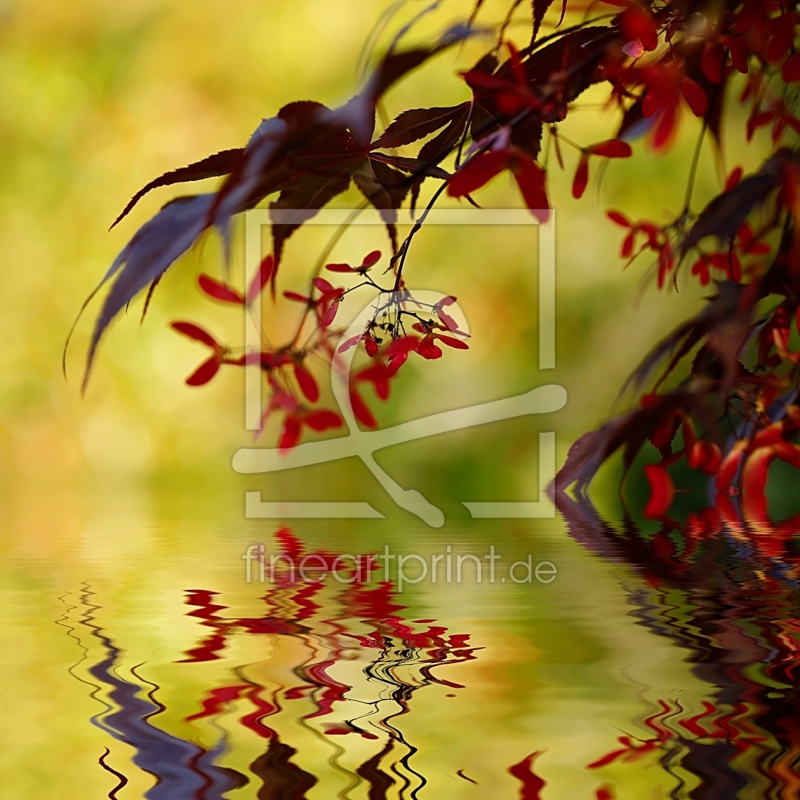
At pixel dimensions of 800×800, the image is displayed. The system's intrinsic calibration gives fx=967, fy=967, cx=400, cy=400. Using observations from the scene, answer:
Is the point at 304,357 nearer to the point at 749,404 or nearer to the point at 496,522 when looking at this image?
the point at 749,404

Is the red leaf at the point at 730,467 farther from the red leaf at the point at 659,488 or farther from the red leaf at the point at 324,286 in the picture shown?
the red leaf at the point at 324,286

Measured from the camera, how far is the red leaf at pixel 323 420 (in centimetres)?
25

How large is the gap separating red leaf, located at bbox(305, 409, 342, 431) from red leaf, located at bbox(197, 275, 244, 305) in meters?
0.04

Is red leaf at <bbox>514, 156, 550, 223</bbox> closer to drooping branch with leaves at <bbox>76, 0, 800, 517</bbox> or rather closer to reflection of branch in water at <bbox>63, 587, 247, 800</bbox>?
drooping branch with leaves at <bbox>76, 0, 800, 517</bbox>

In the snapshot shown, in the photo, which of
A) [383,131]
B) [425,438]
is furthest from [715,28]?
[425,438]

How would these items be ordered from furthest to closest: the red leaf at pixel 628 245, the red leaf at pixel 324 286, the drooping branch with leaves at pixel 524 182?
the red leaf at pixel 628 245
the red leaf at pixel 324 286
the drooping branch with leaves at pixel 524 182

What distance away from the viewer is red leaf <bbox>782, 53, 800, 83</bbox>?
0.95 feet

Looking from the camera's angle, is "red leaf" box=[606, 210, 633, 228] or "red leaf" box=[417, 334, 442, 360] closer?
"red leaf" box=[417, 334, 442, 360]

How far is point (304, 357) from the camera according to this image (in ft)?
0.82

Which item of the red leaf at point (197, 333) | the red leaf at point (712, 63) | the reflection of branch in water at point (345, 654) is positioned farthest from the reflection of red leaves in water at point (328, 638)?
the red leaf at point (712, 63)

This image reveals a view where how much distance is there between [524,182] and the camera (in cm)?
22

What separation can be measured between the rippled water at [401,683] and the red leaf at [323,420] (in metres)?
0.08

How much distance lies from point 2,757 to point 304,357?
0.43 feet

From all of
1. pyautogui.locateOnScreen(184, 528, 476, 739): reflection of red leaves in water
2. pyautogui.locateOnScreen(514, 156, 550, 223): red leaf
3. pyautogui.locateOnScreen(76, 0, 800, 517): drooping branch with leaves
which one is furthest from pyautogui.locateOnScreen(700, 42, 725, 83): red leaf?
pyautogui.locateOnScreen(184, 528, 476, 739): reflection of red leaves in water
